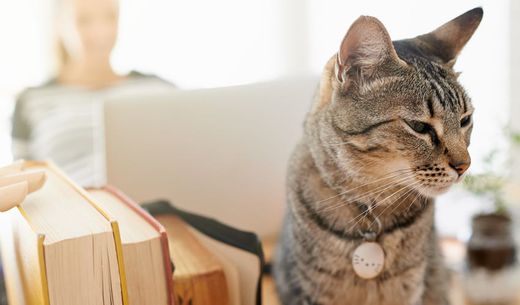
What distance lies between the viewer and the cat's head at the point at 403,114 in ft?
2.61

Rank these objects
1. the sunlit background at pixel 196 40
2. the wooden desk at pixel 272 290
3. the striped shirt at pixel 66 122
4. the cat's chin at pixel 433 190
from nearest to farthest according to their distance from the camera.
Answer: the cat's chin at pixel 433 190 < the wooden desk at pixel 272 290 < the striped shirt at pixel 66 122 < the sunlit background at pixel 196 40

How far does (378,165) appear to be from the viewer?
0.84 metres

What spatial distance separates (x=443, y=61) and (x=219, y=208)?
0.50 meters

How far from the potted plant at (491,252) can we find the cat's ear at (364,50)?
0.38 meters

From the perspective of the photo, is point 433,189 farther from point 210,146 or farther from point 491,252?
point 210,146

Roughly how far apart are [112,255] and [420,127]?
1.44 feet

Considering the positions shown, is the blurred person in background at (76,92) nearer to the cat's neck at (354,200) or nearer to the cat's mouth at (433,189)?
the cat's neck at (354,200)

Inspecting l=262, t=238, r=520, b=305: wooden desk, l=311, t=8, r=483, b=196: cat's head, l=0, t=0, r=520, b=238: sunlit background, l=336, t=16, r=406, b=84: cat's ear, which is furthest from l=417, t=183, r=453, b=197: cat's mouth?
l=0, t=0, r=520, b=238: sunlit background

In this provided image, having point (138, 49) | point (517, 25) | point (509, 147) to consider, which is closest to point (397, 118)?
point (509, 147)

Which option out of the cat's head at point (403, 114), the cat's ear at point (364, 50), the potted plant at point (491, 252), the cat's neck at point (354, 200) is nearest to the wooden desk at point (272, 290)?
the potted plant at point (491, 252)

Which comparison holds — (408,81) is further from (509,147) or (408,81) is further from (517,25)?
(517,25)

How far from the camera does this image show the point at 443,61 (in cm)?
87

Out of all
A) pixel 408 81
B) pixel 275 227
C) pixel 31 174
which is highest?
pixel 408 81

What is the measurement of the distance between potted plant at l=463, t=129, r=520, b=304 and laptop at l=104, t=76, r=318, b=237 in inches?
14.5
